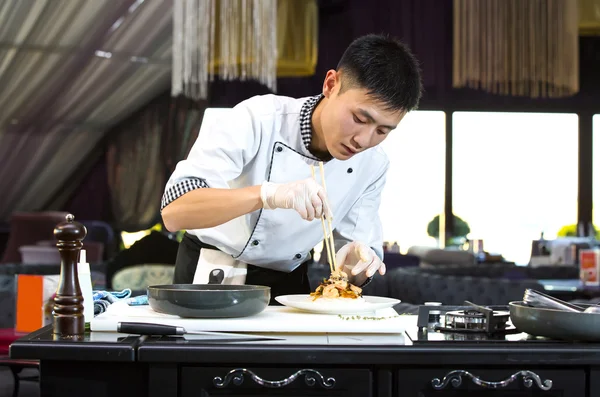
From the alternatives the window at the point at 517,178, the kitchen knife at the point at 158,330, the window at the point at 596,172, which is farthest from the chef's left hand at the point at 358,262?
the window at the point at 596,172

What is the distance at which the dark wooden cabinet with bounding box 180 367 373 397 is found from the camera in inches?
50.7

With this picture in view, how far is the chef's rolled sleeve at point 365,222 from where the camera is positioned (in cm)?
226

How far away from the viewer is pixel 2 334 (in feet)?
9.70

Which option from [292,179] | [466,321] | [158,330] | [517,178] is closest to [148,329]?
[158,330]

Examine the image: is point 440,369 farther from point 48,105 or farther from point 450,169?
point 450,169

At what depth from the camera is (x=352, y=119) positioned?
187 cm

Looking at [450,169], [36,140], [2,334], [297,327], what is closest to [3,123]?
[36,140]

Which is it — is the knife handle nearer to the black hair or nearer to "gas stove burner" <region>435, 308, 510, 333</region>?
"gas stove burner" <region>435, 308, 510, 333</region>

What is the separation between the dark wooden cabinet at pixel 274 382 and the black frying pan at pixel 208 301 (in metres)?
0.16

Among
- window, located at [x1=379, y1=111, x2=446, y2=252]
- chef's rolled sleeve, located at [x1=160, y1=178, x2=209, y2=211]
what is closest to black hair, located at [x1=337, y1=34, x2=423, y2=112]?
chef's rolled sleeve, located at [x1=160, y1=178, x2=209, y2=211]

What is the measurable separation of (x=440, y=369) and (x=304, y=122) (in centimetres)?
93

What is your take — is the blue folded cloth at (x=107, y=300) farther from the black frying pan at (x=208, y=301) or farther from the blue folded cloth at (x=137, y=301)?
the black frying pan at (x=208, y=301)

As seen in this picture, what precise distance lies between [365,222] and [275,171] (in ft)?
1.01

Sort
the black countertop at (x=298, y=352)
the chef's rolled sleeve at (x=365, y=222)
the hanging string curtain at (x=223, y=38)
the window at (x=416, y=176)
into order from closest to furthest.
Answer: the black countertop at (x=298, y=352) < the chef's rolled sleeve at (x=365, y=222) < the hanging string curtain at (x=223, y=38) < the window at (x=416, y=176)
